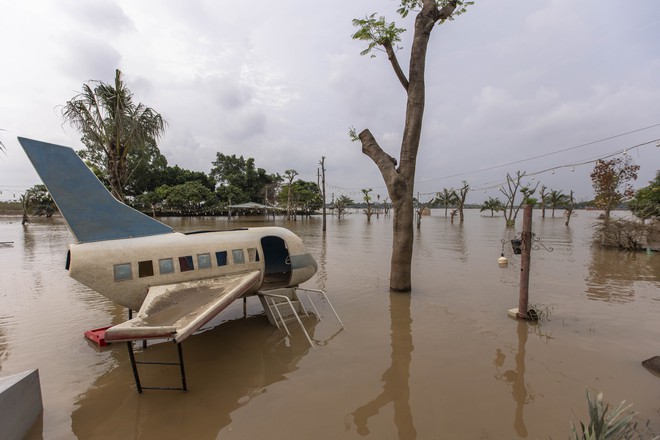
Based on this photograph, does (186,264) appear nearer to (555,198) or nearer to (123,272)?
(123,272)

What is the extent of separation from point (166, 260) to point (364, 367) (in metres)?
5.35

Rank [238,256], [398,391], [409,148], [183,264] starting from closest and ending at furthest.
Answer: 1. [398,391]
2. [183,264]
3. [238,256]
4. [409,148]

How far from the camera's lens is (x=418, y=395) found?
18.9 ft

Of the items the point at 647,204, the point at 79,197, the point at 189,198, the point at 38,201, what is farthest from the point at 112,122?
the point at 38,201

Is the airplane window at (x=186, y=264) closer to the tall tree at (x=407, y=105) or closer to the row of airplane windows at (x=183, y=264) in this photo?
the row of airplane windows at (x=183, y=264)

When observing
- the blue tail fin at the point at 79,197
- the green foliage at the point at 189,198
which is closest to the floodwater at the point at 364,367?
the blue tail fin at the point at 79,197

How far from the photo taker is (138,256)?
7328mm

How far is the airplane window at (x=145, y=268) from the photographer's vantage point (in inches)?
287

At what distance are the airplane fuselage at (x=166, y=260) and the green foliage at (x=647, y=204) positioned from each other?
86.6 feet

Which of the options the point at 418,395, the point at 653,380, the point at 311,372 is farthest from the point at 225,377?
the point at 653,380

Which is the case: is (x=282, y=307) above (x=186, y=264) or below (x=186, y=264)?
below

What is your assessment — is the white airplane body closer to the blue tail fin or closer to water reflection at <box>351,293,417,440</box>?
the blue tail fin

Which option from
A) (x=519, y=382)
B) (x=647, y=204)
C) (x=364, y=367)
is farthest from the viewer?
(x=647, y=204)

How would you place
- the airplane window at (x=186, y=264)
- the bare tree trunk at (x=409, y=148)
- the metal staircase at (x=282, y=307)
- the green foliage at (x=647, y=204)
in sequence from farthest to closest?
the green foliage at (x=647, y=204) < the bare tree trunk at (x=409, y=148) < the metal staircase at (x=282, y=307) < the airplane window at (x=186, y=264)
